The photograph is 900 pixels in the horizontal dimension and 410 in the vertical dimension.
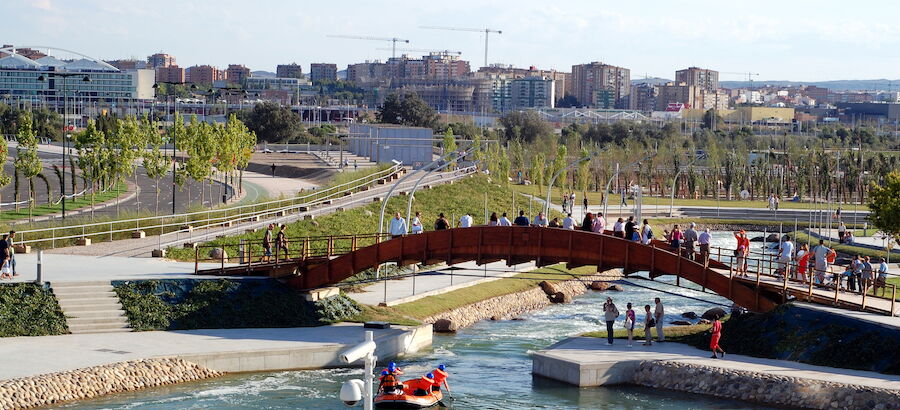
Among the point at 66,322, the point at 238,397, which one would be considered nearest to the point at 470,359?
the point at 238,397

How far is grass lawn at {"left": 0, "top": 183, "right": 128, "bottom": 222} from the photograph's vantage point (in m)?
69.8

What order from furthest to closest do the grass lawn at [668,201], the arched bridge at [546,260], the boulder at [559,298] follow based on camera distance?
the grass lawn at [668,201] < the boulder at [559,298] < the arched bridge at [546,260]

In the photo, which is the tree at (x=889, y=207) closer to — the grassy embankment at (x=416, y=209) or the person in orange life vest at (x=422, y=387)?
the grassy embankment at (x=416, y=209)

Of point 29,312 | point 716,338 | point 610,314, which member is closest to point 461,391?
point 610,314

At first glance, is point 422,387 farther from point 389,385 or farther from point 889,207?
point 889,207

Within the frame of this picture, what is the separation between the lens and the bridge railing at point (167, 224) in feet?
173

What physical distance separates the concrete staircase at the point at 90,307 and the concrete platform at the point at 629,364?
13.9 metres

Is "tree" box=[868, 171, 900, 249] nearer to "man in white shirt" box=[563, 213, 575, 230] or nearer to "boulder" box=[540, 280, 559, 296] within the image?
"boulder" box=[540, 280, 559, 296]

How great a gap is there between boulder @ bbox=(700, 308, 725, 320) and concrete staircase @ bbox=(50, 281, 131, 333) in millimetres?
23921

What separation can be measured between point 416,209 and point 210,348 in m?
38.9

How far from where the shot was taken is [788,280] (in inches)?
1699

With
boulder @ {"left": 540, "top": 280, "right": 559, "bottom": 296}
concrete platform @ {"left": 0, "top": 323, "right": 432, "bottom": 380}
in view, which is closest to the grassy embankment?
boulder @ {"left": 540, "top": 280, "right": 559, "bottom": 296}

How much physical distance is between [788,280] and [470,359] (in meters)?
11.1

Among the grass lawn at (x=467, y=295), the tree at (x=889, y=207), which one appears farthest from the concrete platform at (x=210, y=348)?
the tree at (x=889, y=207)
